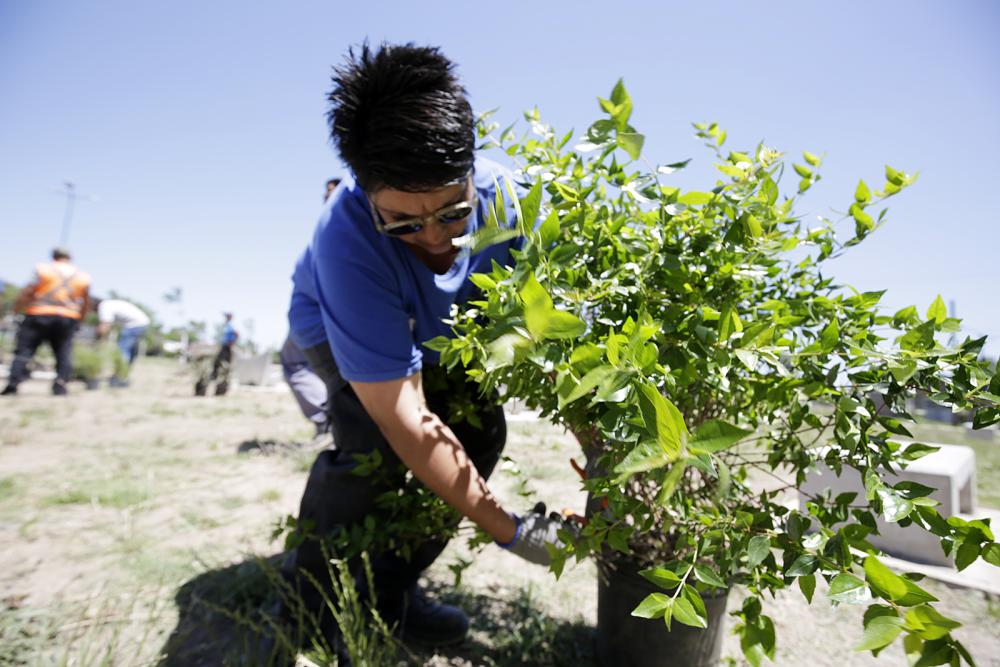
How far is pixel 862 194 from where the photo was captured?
3.45 feet

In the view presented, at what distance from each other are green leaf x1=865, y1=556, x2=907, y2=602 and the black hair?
1.30 meters

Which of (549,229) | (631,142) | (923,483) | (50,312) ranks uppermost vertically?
(631,142)

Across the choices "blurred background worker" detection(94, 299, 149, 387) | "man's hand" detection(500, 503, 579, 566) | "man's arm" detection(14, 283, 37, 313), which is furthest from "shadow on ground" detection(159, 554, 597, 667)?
"blurred background worker" detection(94, 299, 149, 387)

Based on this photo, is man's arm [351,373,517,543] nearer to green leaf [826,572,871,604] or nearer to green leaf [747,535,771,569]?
green leaf [747,535,771,569]

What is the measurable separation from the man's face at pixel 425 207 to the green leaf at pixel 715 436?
3.80ft

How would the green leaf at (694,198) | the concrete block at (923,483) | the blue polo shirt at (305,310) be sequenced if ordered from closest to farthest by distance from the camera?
the green leaf at (694,198) < the blue polo shirt at (305,310) < the concrete block at (923,483)

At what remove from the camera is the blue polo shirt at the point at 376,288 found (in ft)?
5.16

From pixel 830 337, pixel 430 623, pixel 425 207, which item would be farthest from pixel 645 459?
pixel 430 623

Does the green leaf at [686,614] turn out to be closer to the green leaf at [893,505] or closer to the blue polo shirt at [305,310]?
the green leaf at [893,505]

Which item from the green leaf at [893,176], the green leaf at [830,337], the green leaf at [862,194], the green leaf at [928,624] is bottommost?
the green leaf at [928,624]

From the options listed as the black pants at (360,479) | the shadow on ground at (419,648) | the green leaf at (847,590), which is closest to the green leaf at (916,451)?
the green leaf at (847,590)

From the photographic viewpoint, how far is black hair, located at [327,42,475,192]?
1.46 metres

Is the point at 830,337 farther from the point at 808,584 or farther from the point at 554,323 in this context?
the point at 554,323

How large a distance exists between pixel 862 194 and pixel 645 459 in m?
0.88
